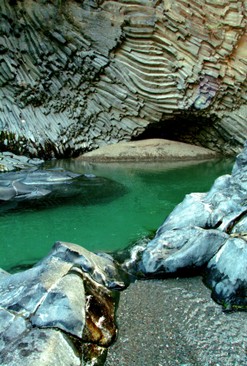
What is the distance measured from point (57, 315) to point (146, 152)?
26.8 ft

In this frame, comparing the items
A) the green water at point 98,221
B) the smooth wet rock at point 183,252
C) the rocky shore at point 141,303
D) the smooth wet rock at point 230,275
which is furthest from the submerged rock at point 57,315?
the green water at point 98,221

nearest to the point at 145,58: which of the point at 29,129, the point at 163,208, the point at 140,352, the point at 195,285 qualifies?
the point at 29,129

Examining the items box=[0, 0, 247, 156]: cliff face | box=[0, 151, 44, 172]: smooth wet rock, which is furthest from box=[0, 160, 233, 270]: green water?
box=[0, 0, 247, 156]: cliff face

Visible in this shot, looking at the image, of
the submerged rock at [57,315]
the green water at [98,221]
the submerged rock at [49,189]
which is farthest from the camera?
the submerged rock at [49,189]

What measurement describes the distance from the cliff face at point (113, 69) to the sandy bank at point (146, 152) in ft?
1.62

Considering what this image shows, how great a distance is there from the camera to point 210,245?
9.03 ft

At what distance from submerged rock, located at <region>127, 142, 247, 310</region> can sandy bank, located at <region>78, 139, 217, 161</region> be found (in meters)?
6.06

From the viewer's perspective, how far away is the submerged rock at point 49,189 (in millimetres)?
5047

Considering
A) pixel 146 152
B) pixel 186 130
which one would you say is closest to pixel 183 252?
pixel 146 152

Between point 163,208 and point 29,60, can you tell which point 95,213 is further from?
point 29,60

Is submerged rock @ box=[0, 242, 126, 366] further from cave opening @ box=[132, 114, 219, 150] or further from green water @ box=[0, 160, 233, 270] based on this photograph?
cave opening @ box=[132, 114, 219, 150]

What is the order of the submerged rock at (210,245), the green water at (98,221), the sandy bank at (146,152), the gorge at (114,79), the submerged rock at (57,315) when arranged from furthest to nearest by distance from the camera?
the sandy bank at (146,152)
the gorge at (114,79)
the green water at (98,221)
the submerged rock at (210,245)
the submerged rock at (57,315)

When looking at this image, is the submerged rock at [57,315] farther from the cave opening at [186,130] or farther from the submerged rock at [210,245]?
the cave opening at [186,130]

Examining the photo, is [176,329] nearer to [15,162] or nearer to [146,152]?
[15,162]
